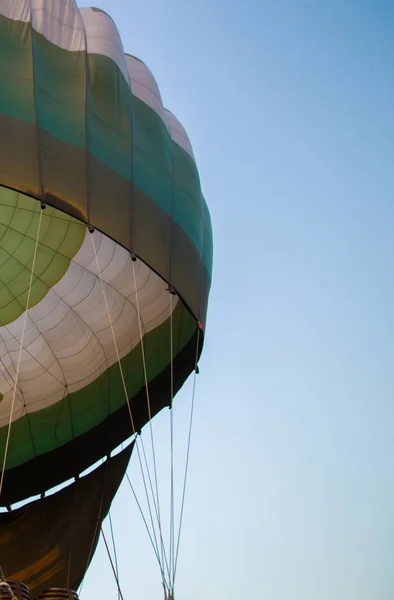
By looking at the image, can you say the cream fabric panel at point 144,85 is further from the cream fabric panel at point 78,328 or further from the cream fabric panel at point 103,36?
the cream fabric panel at point 78,328

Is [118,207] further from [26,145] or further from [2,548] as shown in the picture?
[2,548]

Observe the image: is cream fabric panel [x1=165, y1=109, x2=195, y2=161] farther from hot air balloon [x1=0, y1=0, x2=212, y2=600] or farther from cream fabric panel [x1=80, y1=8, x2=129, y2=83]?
cream fabric panel [x1=80, y1=8, x2=129, y2=83]

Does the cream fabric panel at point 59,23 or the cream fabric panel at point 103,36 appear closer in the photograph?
the cream fabric panel at point 59,23

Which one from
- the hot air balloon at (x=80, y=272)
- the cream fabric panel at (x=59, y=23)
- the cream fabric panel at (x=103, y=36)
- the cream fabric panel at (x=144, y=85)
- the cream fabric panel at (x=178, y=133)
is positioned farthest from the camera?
the cream fabric panel at (x=178, y=133)

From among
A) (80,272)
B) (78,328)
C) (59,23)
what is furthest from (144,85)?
(78,328)

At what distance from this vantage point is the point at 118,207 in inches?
342

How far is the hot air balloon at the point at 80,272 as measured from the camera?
826cm

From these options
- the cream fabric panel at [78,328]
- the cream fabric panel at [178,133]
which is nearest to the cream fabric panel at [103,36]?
the cream fabric panel at [178,133]

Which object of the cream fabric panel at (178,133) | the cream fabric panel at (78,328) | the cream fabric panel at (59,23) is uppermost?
the cream fabric panel at (59,23)

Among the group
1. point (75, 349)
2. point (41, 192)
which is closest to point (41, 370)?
point (75, 349)

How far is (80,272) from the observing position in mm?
10898

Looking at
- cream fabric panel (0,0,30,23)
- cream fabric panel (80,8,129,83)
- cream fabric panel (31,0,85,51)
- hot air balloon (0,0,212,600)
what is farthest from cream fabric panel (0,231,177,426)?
cream fabric panel (0,0,30,23)

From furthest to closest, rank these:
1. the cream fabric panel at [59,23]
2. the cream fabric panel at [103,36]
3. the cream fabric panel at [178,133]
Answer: the cream fabric panel at [178,133]
the cream fabric panel at [103,36]
the cream fabric panel at [59,23]

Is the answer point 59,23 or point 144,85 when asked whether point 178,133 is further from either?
point 59,23
